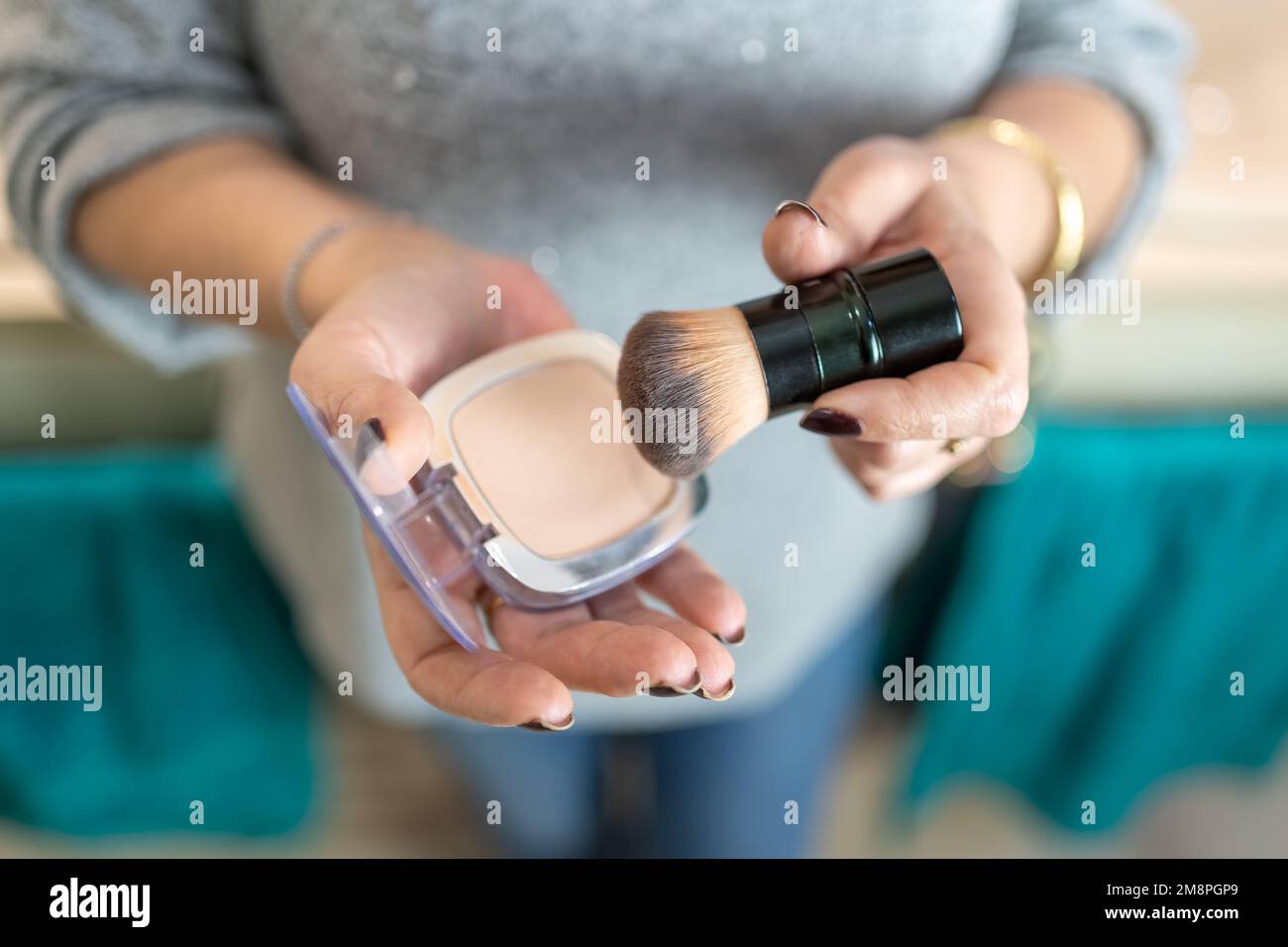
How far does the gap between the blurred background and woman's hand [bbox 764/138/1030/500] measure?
0.30m

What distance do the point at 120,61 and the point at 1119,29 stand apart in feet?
1.31

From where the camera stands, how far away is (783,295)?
11.1 inches

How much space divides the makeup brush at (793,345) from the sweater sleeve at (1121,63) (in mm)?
171

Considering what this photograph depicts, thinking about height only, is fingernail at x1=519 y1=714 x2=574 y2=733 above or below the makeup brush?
below

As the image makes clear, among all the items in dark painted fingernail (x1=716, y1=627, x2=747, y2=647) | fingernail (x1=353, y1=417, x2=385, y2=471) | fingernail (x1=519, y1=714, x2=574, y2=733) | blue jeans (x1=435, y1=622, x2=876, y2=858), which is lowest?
blue jeans (x1=435, y1=622, x2=876, y2=858)

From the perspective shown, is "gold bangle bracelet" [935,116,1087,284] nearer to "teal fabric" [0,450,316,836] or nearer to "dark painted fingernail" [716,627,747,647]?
"dark painted fingernail" [716,627,747,647]

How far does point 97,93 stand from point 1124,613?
0.68 meters

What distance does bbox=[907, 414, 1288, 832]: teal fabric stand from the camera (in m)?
0.63

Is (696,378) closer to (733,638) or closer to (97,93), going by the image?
(733,638)

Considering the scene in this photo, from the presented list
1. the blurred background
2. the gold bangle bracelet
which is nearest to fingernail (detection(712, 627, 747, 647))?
the gold bangle bracelet

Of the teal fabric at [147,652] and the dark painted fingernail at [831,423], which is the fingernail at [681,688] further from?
the teal fabric at [147,652]

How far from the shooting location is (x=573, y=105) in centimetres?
36

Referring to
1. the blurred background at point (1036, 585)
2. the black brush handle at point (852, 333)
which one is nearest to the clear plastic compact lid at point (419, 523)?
the black brush handle at point (852, 333)

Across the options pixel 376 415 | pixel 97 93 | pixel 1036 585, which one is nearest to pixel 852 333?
pixel 376 415
